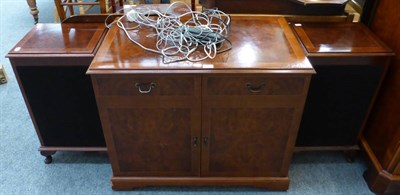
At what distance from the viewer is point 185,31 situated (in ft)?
4.27

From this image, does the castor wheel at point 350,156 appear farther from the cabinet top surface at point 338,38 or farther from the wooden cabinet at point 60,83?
the wooden cabinet at point 60,83

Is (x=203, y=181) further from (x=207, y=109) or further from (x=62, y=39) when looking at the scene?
(x=62, y=39)

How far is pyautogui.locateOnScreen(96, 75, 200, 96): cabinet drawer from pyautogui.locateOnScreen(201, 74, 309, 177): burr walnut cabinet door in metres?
0.07

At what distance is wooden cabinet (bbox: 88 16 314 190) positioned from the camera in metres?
1.13

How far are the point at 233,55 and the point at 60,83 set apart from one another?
0.74 metres

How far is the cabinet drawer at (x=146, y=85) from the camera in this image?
1133 mm

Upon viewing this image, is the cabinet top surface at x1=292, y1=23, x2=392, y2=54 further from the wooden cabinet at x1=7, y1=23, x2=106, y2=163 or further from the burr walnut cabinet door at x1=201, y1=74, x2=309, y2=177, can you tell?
the wooden cabinet at x1=7, y1=23, x2=106, y2=163

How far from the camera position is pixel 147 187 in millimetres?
1548

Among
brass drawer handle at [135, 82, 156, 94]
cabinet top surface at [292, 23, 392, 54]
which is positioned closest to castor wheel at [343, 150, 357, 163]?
cabinet top surface at [292, 23, 392, 54]

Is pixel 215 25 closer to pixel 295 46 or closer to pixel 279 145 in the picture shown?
pixel 295 46

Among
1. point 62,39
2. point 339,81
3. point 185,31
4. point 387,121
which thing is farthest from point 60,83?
point 387,121

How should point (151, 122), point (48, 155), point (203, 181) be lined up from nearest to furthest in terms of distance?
point (151, 122) → point (203, 181) → point (48, 155)

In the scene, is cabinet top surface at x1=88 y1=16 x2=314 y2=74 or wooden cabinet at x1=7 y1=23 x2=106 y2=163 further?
wooden cabinet at x1=7 y1=23 x2=106 y2=163

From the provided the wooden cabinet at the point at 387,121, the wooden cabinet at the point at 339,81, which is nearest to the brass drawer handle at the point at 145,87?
the wooden cabinet at the point at 339,81
